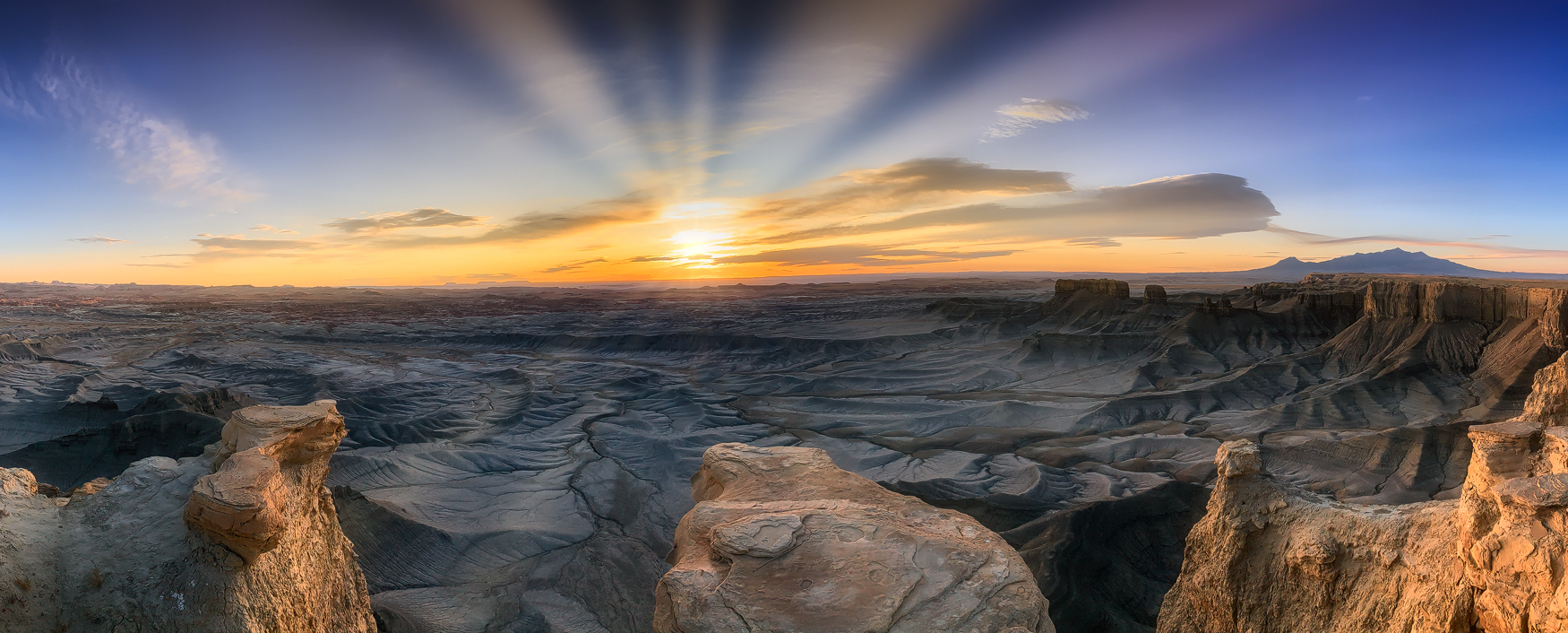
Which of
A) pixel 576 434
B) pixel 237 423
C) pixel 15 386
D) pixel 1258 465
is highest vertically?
pixel 237 423

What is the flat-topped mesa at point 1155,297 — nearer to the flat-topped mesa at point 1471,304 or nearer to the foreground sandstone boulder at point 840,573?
the flat-topped mesa at point 1471,304

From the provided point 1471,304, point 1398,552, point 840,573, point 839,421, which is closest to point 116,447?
point 840,573

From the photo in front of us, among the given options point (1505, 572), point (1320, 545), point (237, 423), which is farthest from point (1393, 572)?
point (237, 423)

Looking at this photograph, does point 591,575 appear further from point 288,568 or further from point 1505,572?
point 1505,572

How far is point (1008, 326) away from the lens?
1925 inches

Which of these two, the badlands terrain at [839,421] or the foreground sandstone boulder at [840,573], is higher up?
the foreground sandstone boulder at [840,573]

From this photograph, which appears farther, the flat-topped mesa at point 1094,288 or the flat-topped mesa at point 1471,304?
the flat-topped mesa at point 1094,288

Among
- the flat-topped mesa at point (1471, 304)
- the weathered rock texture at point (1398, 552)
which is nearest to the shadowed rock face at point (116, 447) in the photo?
the weathered rock texture at point (1398, 552)

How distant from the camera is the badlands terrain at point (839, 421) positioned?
1104cm

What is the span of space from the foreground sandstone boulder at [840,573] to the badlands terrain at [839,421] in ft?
12.5

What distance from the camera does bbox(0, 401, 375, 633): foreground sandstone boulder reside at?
3.80 m

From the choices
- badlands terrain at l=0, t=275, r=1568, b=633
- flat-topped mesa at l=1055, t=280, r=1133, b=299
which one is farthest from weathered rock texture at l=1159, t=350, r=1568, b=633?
flat-topped mesa at l=1055, t=280, r=1133, b=299

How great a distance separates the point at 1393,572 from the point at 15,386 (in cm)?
3898

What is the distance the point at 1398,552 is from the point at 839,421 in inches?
837
